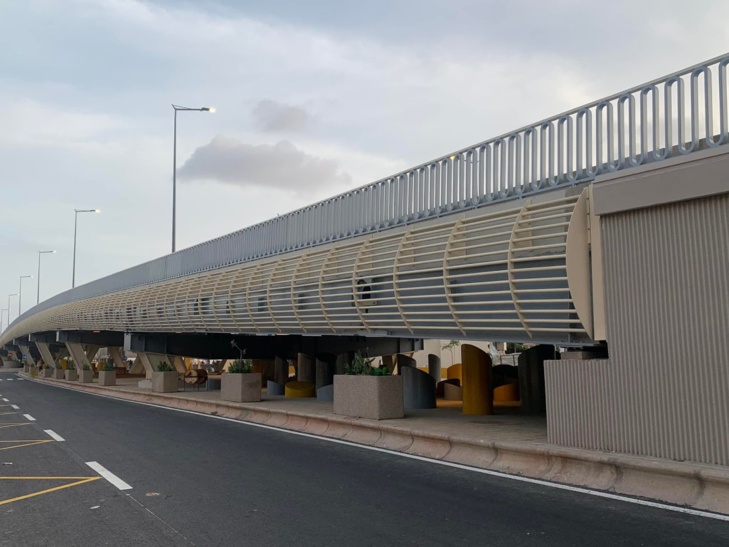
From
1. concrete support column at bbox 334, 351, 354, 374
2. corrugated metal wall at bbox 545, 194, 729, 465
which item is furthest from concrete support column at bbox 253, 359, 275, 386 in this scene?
corrugated metal wall at bbox 545, 194, 729, 465

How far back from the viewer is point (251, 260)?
75.4ft

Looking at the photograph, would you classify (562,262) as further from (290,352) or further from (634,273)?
(290,352)

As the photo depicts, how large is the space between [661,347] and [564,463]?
6.55 ft

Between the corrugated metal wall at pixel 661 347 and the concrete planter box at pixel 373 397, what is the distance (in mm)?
5620

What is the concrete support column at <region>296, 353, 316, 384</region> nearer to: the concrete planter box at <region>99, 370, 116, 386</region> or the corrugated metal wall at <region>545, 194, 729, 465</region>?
the concrete planter box at <region>99, 370, 116, 386</region>

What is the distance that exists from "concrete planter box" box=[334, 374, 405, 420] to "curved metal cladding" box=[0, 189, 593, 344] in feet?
3.63

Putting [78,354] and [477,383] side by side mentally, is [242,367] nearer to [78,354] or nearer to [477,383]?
[477,383]

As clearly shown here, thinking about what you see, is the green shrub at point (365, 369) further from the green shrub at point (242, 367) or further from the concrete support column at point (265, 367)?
the concrete support column at point (265, 367)

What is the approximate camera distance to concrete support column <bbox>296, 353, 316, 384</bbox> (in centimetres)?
3152

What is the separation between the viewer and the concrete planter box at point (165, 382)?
30984 mm

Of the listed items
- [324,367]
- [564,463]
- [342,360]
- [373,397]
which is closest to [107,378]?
[324,367]

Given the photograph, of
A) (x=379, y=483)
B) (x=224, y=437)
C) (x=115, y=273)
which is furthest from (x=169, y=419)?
(x=115, y=273)

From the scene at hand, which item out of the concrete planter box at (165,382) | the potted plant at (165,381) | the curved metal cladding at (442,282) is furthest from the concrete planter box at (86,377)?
the curved metal cladding at (442,282)

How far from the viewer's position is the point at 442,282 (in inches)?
514
